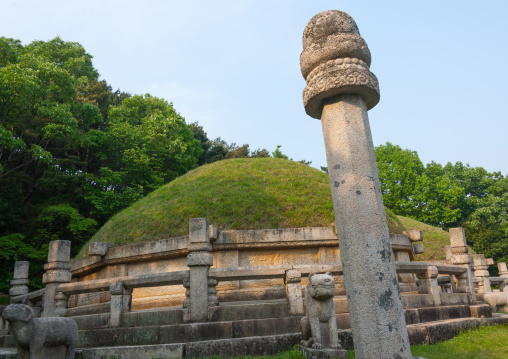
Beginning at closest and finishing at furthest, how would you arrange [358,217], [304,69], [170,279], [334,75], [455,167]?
[358,217] < [334,75] < [304,69] < [170,279] < [455,167]

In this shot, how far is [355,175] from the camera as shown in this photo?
12.0 feet

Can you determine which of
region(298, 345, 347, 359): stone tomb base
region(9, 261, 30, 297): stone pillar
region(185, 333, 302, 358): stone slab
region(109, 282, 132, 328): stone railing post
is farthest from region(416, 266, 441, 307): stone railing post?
region(9, 261, 30, 297): stone pillar

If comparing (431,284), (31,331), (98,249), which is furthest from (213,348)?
(98,249)

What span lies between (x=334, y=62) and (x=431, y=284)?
7.33m

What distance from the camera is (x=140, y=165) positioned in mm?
26609

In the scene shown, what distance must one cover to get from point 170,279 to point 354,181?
5214mm

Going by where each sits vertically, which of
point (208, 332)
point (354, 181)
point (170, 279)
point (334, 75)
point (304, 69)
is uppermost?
point (304, 69)

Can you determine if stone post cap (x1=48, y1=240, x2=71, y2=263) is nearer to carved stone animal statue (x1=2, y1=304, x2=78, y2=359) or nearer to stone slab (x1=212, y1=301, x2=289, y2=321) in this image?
carved stone animal statue (x1=2, y1=304, x2=78, y2=359)

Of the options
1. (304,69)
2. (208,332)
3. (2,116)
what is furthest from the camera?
(2,116)

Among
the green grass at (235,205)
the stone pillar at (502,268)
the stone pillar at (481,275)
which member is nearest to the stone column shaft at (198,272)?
the green grass at (235,205)

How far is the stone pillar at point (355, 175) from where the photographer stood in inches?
129

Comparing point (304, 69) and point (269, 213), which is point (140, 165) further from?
point (304, 69)

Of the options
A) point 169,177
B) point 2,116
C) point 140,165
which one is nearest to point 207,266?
point 2,116

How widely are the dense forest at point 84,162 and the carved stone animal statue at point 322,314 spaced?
18006 millimetres
